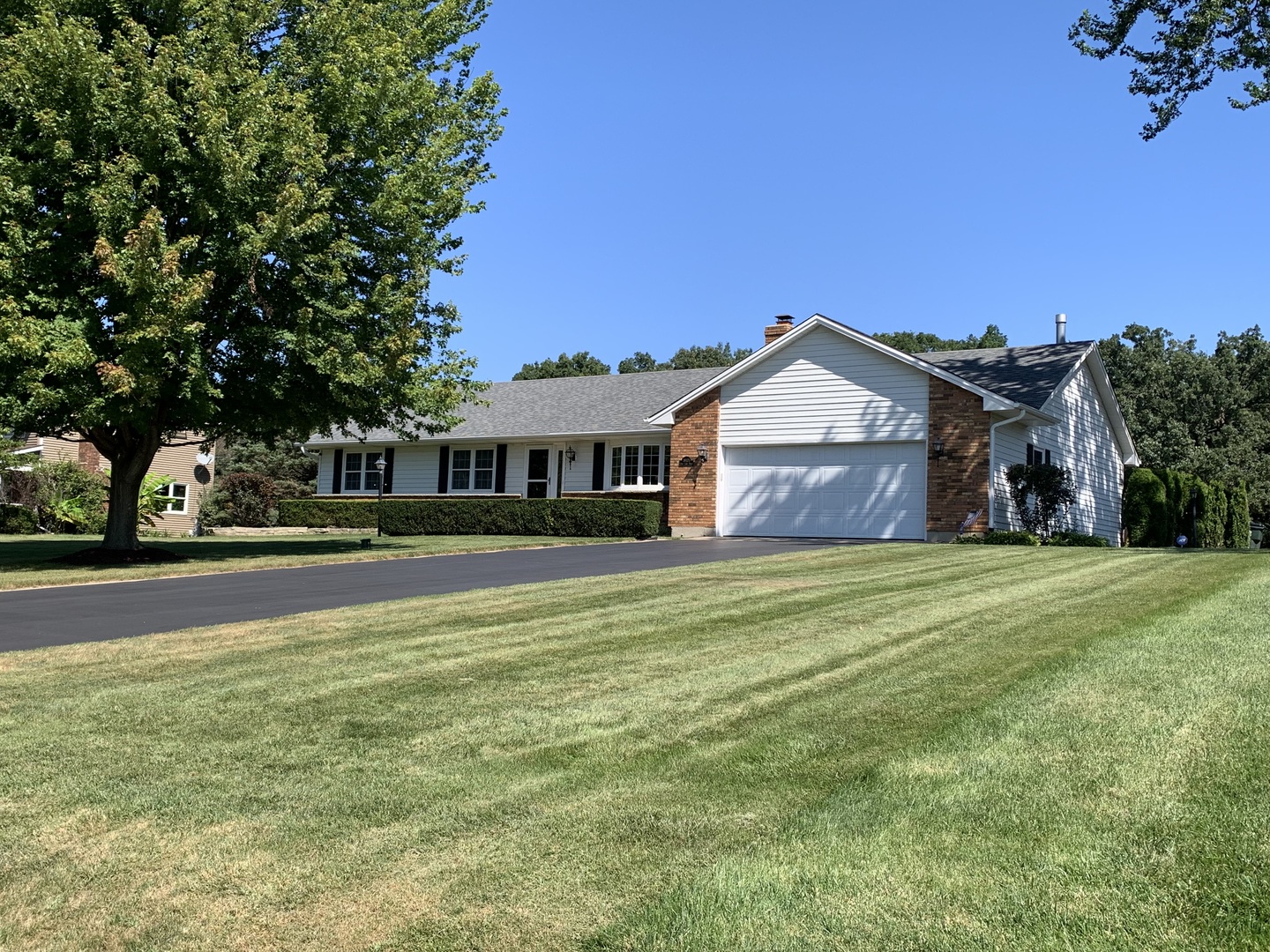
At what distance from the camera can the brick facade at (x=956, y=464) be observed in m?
22.1

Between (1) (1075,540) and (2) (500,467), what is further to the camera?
(2) (500,467)

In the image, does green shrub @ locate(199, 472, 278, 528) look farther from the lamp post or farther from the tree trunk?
the tree trunk

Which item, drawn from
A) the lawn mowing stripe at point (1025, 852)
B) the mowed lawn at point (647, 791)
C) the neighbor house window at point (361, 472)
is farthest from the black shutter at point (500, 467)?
the lawn mowing stripe at point (1025, 852)

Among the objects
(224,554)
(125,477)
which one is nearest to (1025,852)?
(224,554)

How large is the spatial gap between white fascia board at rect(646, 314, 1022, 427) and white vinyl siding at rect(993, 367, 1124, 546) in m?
1.20

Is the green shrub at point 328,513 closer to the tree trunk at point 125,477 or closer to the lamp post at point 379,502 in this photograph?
the lamp post at point 379,502

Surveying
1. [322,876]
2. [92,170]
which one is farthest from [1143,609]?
[92,170]

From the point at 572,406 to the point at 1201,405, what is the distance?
29.7 m

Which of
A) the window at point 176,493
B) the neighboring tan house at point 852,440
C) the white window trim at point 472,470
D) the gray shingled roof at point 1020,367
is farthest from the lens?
the window at point 176,493

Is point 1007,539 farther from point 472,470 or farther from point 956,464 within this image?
point 472,470

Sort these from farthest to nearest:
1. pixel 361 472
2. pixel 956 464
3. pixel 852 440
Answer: pixel 361 472, pixel 852 440, pixel 956 464

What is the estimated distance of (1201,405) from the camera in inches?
1805

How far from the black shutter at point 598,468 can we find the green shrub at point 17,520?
16969mm

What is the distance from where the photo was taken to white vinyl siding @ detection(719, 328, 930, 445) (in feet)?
76.1
